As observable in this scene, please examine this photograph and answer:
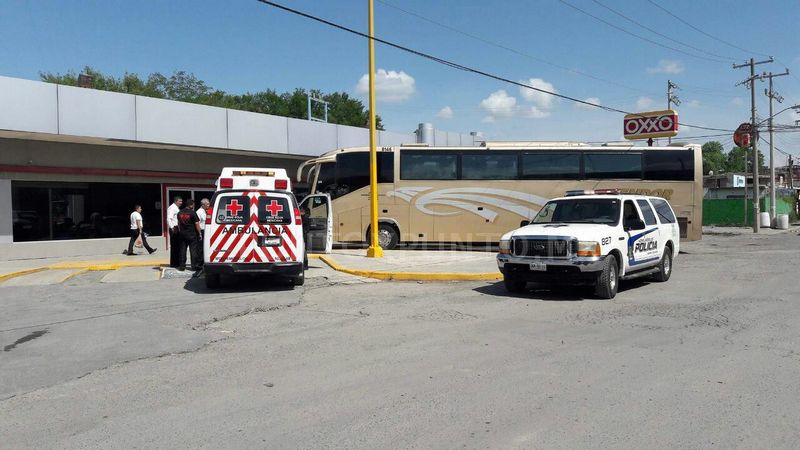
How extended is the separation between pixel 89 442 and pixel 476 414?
2.90 metres

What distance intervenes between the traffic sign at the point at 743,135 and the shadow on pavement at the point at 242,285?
36.7m

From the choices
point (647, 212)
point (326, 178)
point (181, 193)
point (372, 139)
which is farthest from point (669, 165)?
point (181, 193)

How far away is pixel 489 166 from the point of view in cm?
2047

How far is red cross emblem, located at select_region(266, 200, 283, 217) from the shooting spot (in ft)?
38.5

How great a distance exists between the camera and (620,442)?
13.6ft

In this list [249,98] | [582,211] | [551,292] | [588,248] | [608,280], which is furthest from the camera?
[249,98]

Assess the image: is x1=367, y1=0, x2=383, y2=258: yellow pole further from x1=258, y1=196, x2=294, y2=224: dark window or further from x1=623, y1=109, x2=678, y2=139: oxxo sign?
x1=623, y1=109, x2=678, y2=139: oxxo sign

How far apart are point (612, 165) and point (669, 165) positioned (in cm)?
180

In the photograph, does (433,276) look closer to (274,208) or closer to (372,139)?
(274,208)

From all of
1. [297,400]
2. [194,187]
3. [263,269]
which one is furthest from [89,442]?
[194,187]

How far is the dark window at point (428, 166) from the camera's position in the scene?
20422 millimetres

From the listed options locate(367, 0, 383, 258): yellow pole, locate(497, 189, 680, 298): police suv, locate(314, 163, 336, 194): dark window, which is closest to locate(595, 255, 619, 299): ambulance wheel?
locate(497, 189, 680, 298): police suv

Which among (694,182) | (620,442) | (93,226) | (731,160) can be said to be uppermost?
(731,160)

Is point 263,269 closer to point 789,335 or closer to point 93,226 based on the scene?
point 789,335
